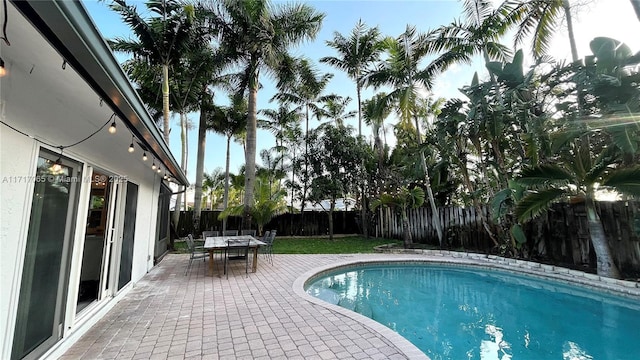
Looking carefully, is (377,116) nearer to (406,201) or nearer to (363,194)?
(406,201)

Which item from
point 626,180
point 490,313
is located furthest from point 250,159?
point 626,180

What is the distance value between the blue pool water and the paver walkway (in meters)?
1.20

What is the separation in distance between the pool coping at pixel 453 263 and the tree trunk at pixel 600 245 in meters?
0.28

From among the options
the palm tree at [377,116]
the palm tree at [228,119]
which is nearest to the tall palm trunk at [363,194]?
the palm tree at [377,116]

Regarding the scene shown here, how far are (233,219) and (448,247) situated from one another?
37.6ft

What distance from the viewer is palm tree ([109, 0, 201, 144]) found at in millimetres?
9109

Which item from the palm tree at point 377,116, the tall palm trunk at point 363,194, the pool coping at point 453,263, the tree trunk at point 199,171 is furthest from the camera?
the tall palm trunk at point 363,194

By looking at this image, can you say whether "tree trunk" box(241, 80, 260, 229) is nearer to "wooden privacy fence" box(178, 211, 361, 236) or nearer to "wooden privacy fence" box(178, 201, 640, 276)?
"wooden privacy fence" box(178, 201, 640, 276)

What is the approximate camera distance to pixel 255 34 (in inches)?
397

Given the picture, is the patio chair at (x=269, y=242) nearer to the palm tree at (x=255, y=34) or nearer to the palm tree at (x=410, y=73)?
the palm tree at (x=255, y=34)

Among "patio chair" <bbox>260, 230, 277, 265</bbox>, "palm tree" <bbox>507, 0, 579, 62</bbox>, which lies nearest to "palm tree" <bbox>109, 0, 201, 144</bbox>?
"patio chair" <bbox>260, 230, 277, 265</bbox>

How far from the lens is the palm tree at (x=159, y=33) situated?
911 cm

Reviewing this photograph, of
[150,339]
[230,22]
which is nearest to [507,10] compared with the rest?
[230,22]

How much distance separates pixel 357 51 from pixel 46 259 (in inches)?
560
